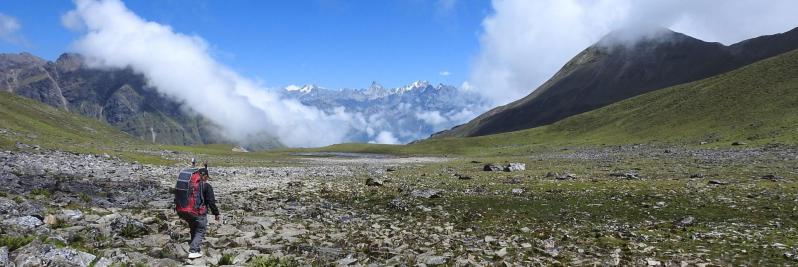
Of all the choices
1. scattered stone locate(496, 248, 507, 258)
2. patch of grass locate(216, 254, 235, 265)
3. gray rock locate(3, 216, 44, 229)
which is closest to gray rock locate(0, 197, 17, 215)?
gray rock locate(3, 216, 44, 229)

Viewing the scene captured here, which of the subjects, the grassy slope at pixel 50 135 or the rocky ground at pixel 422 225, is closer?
the rocky ground at pixel 422 225

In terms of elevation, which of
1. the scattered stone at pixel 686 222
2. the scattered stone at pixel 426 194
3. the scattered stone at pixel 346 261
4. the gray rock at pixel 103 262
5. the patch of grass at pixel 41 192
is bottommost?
the scattered stone at pixel 346 261

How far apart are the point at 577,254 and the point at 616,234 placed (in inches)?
153

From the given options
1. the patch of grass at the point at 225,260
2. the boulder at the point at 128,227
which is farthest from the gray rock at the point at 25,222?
the patch of grass at the point at 225,260

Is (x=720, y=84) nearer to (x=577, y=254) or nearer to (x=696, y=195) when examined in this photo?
(x=696, y=195)

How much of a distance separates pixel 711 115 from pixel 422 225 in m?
135

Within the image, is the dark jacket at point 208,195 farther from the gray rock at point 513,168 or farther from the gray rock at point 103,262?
the gray rock at point 513,168

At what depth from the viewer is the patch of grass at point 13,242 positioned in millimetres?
13854

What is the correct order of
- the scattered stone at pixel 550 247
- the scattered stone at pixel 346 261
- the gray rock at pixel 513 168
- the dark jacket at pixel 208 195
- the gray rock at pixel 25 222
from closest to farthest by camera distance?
the scattered stone at pixel 346 261, the scattered stone at pixel 550 247, the gray rock at pixel 25 222, the dark jacket at pixel 208 195, the gray rock at pixel 513 168

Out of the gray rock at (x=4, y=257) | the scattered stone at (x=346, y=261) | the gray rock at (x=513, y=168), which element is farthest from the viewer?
the gray rock at (x=513, y=168)

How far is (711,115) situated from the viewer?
130 metres

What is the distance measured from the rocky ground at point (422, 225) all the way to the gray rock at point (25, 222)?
0.23 ft

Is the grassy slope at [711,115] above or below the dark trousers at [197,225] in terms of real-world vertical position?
above

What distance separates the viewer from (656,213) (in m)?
24.2
